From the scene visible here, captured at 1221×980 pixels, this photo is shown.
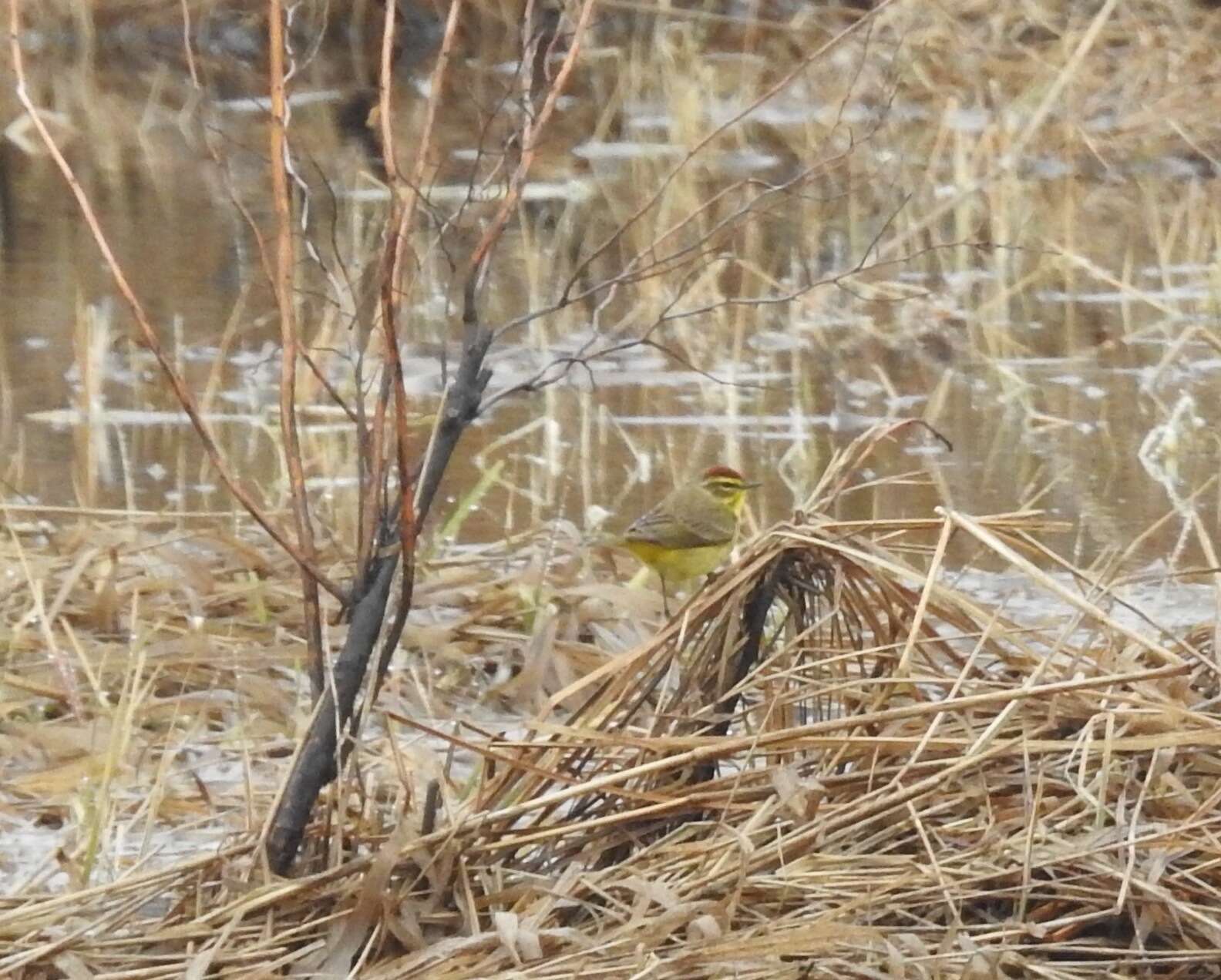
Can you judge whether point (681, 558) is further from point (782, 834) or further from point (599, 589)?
point (782, 834)

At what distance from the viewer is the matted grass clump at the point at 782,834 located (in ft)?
9.15

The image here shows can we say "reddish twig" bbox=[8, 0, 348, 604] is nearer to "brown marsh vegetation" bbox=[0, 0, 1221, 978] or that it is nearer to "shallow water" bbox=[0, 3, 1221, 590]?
"brown marsh vegetation" bbox=[0, 0, 1221, 978]

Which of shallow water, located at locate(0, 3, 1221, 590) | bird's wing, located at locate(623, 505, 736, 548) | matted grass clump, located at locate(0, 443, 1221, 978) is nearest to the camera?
matted grass clump, located at locate(0, 443, 1221, 978)

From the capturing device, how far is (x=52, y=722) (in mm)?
4039

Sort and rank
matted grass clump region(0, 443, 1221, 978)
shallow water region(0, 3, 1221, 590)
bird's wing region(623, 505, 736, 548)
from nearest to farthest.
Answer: matted grass clump region(0, 443, 1221, 978), bird's wing region(623, 505, 736, 548), shallow water region(0, 3, 1221, 590)

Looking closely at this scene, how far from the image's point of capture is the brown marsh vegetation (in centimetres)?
286

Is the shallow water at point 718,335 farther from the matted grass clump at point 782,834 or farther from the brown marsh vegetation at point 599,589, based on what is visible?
the matted grass clump at point 782,834

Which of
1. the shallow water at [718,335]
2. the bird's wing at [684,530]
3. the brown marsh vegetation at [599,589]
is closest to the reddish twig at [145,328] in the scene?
the brown marsh vegetation at [599,589]

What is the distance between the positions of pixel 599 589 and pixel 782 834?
1668 mm

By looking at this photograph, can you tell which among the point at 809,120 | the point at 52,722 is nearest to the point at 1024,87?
the point at 809,120

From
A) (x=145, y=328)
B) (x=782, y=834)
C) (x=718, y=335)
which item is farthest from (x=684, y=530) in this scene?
(x=718, y=335)

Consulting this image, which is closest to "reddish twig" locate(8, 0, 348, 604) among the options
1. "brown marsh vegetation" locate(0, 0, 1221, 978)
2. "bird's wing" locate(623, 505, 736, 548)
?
"brown marsh vegetation" locate(0, 0, 1221, 978)

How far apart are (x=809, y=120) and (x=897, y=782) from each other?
368 inches

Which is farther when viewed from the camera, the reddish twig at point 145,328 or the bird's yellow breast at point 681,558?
the bird's yellow breast at point 681,558
